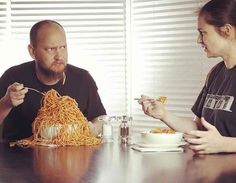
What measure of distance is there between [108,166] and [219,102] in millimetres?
860

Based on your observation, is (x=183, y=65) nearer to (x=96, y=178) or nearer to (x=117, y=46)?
(x=117, y=46)

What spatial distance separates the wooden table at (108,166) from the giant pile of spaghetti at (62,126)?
0.28 feet

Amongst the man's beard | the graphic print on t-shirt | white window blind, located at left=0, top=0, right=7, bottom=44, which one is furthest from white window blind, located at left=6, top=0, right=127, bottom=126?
the graphic print on t-shirt

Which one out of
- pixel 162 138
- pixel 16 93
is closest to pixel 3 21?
pixel 16 93

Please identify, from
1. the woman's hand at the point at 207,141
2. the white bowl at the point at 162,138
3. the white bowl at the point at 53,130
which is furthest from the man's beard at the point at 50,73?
the woman's hand at the point at 207,141

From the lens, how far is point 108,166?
5.92 ft

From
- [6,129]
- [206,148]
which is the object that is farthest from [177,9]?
[206,148]

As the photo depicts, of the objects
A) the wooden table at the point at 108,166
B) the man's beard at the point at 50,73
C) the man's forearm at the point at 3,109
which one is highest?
the man's beard at the point at 50,73

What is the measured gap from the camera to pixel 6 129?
2996 mm

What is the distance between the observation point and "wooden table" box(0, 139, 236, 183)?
160 cm

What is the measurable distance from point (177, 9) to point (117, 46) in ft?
1.69

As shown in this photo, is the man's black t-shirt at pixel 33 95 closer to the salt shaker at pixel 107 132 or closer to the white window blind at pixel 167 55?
the salt shaker at pixel 107 132

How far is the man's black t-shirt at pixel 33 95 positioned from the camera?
2.92 meters

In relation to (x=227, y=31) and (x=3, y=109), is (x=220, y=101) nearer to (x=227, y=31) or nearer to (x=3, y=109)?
(x=227, y=31)
